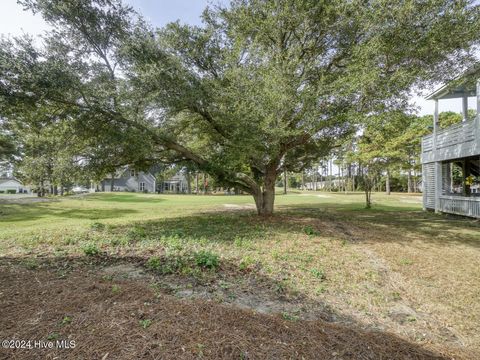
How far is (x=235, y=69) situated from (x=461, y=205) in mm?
12833

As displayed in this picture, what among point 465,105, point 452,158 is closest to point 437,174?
point 452,158

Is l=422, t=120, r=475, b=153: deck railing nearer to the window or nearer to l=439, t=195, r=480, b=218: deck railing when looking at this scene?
the window

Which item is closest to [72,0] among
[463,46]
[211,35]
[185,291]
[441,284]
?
[211,35]

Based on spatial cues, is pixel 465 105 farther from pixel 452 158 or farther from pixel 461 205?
pixel 461 205

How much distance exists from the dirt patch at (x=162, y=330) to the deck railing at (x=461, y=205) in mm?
12215

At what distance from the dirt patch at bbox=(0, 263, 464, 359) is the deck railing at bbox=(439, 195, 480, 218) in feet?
40.1

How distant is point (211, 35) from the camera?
1040 cm

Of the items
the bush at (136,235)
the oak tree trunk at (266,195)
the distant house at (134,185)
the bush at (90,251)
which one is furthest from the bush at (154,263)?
the distant house at (134,185)

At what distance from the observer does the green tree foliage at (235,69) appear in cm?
772

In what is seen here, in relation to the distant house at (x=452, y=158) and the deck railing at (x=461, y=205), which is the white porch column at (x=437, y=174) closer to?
the distant house at (x=452, y=158)

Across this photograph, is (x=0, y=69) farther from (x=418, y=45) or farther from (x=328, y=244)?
(x=418, y=45)

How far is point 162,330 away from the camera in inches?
107

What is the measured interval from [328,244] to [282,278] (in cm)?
301

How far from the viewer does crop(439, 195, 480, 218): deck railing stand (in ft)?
37.7
